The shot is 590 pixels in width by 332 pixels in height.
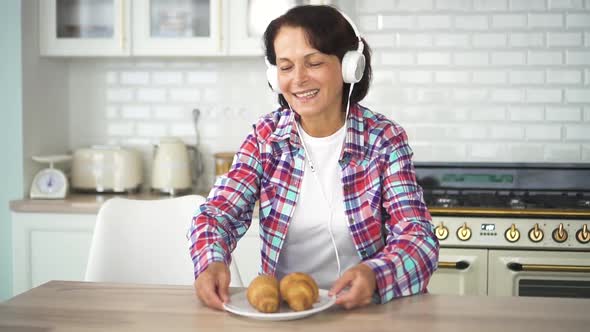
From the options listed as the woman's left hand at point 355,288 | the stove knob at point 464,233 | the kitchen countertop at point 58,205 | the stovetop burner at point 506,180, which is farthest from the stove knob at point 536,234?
the woman's left hand at point 355,288

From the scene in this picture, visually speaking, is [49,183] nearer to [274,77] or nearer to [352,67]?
[274,77]

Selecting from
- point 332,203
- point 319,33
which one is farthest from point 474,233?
point 319,33

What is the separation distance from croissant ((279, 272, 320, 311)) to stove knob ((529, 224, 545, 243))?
187 centimetres

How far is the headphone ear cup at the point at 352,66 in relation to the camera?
1.89 meters

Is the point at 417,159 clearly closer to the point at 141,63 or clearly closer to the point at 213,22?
the point at 213,22

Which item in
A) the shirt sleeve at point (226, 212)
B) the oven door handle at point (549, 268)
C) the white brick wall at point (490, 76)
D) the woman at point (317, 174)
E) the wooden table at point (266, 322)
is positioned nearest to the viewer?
the wooden table at point (266, 322)

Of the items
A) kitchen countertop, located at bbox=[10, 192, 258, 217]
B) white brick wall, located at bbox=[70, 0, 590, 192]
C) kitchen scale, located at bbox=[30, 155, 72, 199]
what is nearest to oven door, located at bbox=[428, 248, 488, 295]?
white brick wall, located at bbox=[70, 0, 590, 192]

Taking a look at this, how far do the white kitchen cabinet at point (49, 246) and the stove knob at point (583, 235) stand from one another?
A: 2.18 m

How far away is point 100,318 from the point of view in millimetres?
1521

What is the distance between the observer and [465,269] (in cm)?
316

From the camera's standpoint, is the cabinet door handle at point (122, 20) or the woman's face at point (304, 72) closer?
the woman's face at point (304, 72)

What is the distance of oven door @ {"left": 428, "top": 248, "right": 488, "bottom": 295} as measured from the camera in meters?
3.15

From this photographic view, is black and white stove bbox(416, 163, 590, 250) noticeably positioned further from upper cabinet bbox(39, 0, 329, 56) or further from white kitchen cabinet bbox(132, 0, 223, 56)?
white kitchen cabinet bbox(132, 0, 223, 56)

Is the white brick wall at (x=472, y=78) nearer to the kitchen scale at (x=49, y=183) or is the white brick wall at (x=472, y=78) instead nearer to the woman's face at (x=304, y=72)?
the kitchen scale at (x=49, y=183)
